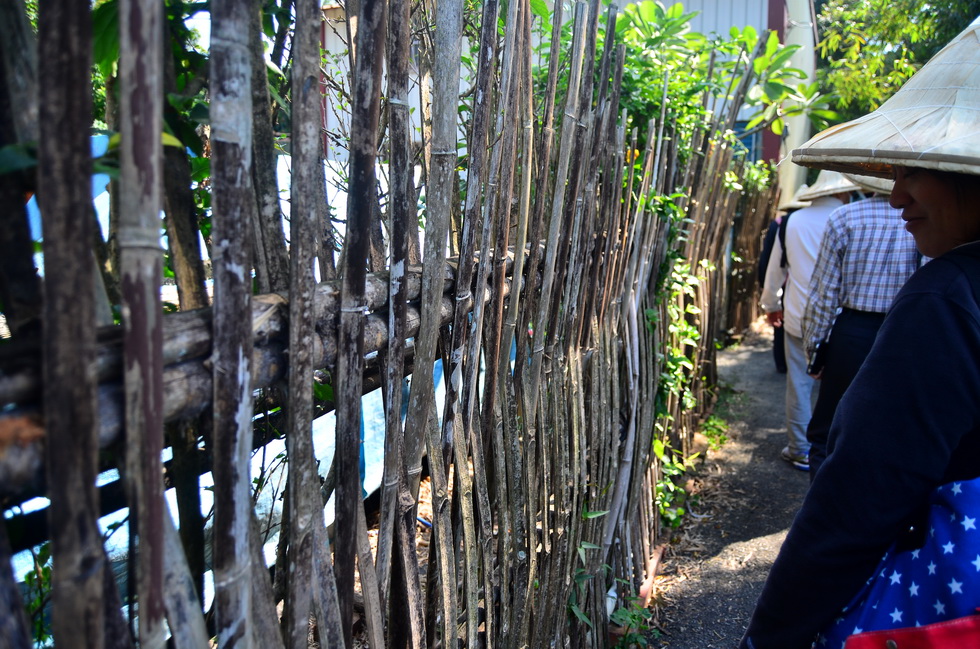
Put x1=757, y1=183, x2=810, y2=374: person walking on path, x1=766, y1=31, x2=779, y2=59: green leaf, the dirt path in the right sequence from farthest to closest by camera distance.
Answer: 1. x1=757, y1=183, x2=810, y2=374: person walking on path
2. x1=766, y1=31, x2=779, y2=59: green leaf
3. the dirt path

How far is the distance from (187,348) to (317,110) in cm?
37

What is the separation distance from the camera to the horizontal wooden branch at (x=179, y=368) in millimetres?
666

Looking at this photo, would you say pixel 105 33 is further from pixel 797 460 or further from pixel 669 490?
pixel 797 460

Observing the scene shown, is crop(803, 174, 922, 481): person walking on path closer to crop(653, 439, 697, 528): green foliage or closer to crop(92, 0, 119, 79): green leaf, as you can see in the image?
crop(653, 439, 697, 528): green foliage

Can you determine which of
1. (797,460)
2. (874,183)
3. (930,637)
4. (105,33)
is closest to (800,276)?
(797,460)

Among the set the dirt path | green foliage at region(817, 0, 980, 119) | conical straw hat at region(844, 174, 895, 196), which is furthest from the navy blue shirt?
green foliage at region(817, 0, 980, 119)

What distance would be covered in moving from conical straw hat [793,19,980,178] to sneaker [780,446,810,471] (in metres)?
3.53

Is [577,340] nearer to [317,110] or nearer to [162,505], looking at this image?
[317,110]

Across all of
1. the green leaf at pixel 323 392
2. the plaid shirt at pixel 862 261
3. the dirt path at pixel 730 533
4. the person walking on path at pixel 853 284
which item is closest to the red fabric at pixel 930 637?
the green leaf at pixel 323 392

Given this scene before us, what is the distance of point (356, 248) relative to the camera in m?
1.09

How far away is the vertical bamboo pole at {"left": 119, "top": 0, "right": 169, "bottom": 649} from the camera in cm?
70

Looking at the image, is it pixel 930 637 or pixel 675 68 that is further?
pixel 675 68

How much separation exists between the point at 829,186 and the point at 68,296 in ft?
15.7

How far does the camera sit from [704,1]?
1293 cm
